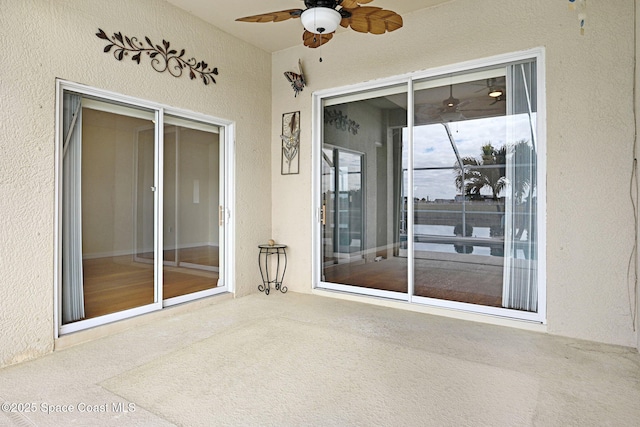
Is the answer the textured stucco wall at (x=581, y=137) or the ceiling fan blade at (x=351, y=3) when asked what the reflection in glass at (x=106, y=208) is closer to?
the ceiling fan blade at (x=351, y=3)

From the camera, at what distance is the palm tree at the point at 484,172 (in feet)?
11.5

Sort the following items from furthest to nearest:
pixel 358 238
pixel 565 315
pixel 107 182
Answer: pixel 358 238
pixel 107 182
pixel 565 315

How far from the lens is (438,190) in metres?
3.83

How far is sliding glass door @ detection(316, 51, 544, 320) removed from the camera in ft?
11.2

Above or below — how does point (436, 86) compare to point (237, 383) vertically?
above

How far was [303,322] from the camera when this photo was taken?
3.53m

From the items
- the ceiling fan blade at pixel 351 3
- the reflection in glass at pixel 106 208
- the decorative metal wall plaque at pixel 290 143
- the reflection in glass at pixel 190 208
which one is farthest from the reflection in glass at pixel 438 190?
the reflection in glass at pixel 106 208

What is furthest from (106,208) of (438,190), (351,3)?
(438,190)

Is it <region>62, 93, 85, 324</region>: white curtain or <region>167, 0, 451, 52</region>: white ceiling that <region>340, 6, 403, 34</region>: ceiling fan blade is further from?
<region>62, 93, 85, 324</region>: white curtain

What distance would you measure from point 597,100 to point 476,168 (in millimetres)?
1044

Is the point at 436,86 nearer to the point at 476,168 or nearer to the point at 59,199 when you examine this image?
the point at 476,168

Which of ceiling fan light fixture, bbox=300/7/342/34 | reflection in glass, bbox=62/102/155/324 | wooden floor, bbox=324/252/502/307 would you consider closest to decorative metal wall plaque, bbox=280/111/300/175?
wooden floor, bbox=324/252/502/307

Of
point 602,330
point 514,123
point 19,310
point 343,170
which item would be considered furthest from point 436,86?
point 19,310

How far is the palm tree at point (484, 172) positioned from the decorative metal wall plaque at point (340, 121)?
4.28ft
